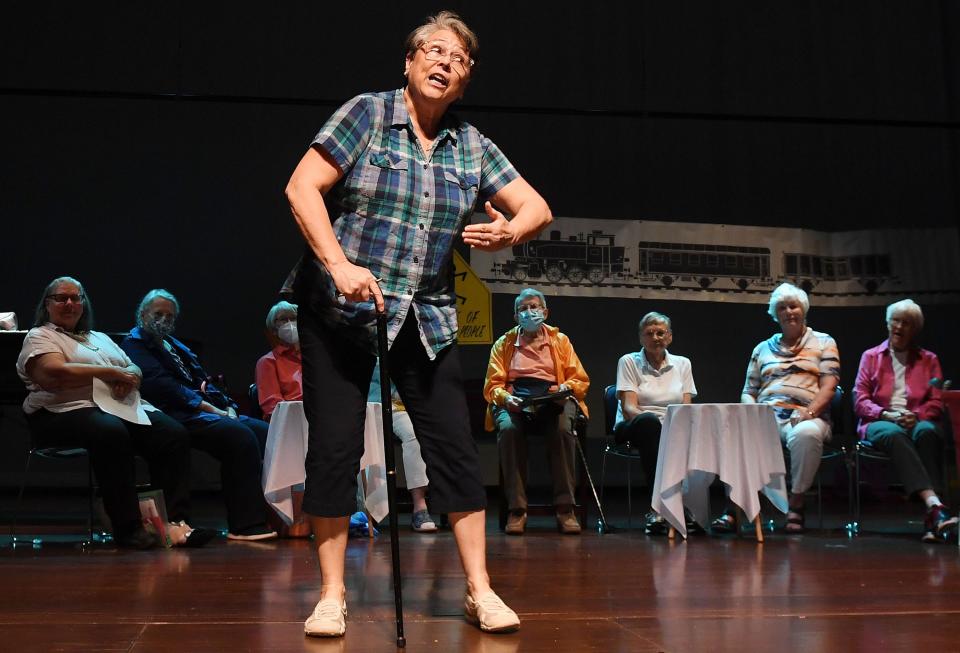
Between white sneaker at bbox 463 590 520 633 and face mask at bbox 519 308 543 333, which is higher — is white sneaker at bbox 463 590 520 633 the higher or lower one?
the lower one

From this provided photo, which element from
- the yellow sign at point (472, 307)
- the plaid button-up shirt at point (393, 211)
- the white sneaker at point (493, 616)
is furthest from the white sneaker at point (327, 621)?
the yellow sign at point (472, 307)

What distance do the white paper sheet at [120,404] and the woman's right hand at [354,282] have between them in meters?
2.57

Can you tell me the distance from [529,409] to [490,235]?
123 inches

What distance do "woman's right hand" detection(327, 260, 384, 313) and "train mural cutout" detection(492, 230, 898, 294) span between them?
5399 mm

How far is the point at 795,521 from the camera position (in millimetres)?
4996

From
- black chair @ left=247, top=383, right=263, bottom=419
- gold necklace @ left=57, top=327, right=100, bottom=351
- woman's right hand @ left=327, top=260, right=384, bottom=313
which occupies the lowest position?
black chair @ left=247, top=383, right=263, bottom=419

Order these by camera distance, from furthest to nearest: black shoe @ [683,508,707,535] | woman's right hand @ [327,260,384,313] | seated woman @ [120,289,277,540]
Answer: black shoe @ [683,508,707,535]
seated woman @ [120,289,277,540]
woman's right hand @ [327,260,384,313]

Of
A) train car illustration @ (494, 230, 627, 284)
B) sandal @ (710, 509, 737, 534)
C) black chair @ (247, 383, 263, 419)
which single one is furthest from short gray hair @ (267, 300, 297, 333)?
train car illustration @ (494, 230, 627, 284)

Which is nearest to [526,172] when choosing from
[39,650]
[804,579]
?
[804,579]

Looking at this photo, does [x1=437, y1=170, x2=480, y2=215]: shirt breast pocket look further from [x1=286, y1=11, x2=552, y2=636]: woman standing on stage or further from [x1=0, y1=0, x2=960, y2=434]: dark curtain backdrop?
[x1=0, y1=0, x2=960, y2=434]: dark curtain backdrop

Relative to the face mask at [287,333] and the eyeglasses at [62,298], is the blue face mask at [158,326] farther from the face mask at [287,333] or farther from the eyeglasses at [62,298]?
the face mask at [287,333]

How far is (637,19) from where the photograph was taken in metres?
7.77

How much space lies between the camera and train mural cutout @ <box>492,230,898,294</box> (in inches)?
293

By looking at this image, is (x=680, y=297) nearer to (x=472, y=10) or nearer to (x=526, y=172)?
(x=526, y=172)
